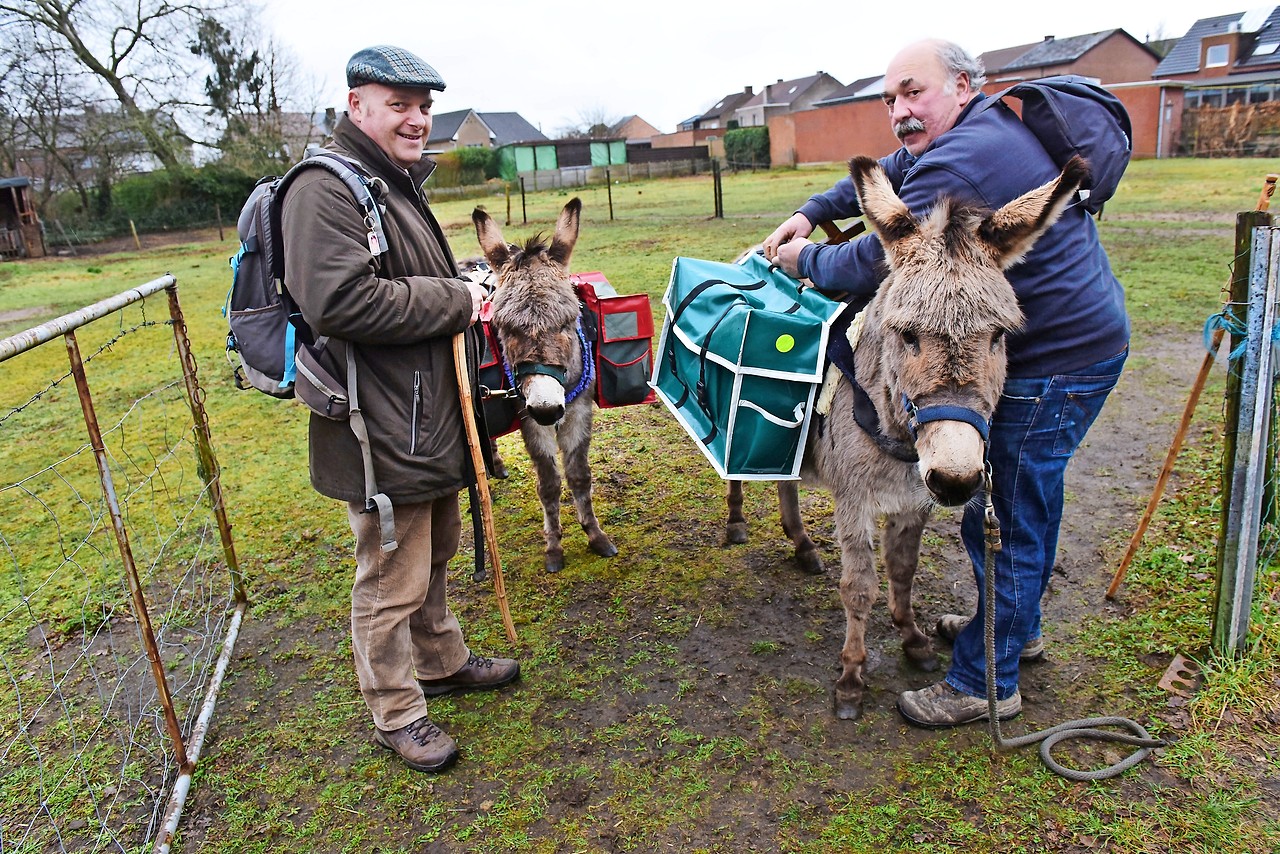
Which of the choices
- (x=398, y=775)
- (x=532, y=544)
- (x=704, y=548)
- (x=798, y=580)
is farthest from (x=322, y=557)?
(x=798, y=580)

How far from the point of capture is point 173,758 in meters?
3.12

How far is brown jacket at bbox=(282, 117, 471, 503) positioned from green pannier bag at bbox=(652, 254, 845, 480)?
1.20m

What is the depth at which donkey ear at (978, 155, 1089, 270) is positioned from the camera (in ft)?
7.53

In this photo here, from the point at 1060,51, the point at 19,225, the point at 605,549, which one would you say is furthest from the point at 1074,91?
the point at 1060,51

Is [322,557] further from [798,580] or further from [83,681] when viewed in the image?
[798,580]

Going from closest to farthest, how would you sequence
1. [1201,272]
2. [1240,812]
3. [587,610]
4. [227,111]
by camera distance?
1. [1240,812]
2. [587,610]
3. [1201,272]
4. [227,111]

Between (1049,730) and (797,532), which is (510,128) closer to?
(797,532)

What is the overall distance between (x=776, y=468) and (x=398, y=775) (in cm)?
207

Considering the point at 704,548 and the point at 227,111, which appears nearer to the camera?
the point at 704,548

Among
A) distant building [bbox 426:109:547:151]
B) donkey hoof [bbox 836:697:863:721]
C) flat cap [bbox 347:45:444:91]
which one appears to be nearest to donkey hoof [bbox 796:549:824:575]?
donkey hoof [bbox 836:697:863:721]

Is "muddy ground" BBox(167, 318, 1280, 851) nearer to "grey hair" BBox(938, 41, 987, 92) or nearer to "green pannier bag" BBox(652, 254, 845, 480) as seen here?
"green pannier bag" BBox(652, 254, 845, 480)

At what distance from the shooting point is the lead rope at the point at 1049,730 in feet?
8.62

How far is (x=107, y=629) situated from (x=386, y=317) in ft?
10.3

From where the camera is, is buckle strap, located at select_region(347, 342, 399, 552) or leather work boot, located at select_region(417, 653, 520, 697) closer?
buckle strap, located at select_region(347, 342, 399, 552)
